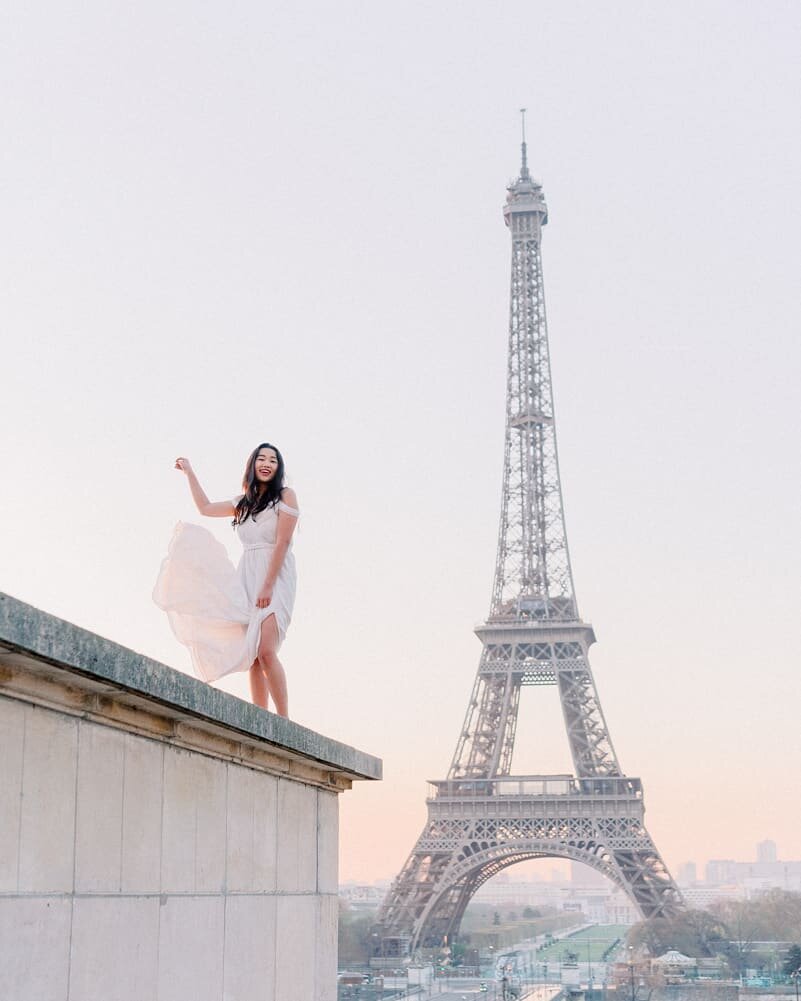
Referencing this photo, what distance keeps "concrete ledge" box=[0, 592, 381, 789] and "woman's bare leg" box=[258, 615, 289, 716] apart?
962 millimetres

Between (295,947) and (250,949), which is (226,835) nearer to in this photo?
(250,949)

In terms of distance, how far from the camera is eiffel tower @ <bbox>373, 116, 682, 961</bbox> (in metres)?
66.6

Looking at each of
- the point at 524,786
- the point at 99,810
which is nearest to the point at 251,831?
the point at 99,810

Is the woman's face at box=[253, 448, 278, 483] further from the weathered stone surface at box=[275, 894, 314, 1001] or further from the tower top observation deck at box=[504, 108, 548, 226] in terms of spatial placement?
the tower top observation deck at box=[504, 108, 548, 226]

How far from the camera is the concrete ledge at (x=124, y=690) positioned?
396 centimetres

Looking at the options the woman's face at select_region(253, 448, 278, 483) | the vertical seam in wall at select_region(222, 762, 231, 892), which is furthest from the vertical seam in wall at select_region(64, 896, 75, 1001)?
the woman's face at select_region(253, 448, 278, 483)

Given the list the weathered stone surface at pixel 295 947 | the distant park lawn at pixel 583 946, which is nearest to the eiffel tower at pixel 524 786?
the distant park lawn at pixel 583 946

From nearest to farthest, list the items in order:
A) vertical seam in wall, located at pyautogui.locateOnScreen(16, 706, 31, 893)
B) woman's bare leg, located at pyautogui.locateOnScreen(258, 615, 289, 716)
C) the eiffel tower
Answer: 1. vertical seam in wall, located at pyautogui.locateOnScreen(16, 706, 31, 893)
2. woman's bare leg, located at pyautogui.locateOnScreen(258, 615, 289, 716)
3. the eiffel tower

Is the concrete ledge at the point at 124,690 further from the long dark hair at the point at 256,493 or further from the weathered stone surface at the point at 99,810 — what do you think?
the long dark hair at the point at 256,493

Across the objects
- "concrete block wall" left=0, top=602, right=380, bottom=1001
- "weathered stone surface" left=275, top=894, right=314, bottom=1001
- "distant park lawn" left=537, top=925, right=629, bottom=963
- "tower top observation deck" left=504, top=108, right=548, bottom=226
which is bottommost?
"distant park lawn" left=537, top=925, right=629, bottom=963

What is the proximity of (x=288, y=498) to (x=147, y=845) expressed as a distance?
3113mm

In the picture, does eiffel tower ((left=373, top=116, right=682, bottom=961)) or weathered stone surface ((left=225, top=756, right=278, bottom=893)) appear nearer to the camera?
weathered stone surface ((left=225, top=756, right=278, bottom=893))

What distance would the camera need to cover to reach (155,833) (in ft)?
16.6

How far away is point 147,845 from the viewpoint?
4980 mm
